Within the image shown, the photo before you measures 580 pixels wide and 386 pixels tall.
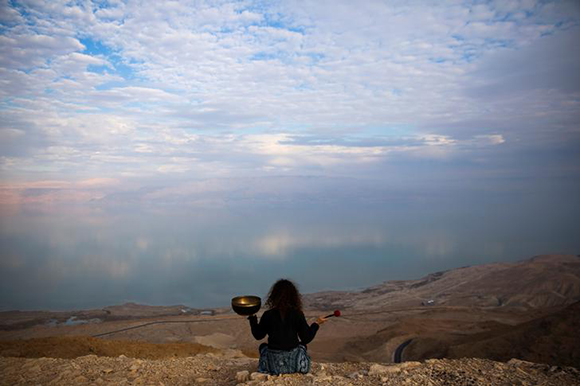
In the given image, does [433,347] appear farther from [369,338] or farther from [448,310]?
[448,310]

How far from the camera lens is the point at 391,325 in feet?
79.7

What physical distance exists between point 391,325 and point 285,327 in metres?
21.7

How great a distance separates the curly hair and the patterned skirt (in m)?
0.62

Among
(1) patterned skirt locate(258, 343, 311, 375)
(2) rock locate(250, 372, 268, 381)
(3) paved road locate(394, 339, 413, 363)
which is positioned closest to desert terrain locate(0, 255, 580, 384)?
(3) paved road locate(394, 339, 413, 363)

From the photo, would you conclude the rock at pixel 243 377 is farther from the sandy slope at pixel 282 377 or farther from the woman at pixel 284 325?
the woman at pixel 284 325

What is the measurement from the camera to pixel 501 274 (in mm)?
38062

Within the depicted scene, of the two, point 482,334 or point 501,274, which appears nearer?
point 482,334

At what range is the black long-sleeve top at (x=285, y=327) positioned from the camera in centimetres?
460

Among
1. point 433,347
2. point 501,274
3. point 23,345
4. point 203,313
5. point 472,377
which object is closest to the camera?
point 472,377

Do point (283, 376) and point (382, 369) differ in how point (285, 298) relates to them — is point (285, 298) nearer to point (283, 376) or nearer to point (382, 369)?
point (283, 376)

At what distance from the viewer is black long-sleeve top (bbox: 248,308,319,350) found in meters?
4.60

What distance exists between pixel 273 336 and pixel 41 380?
148 inches

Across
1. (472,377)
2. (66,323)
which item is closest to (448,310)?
(472,377)

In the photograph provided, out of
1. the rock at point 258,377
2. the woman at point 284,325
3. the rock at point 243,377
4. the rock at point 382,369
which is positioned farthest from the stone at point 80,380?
the rock at point 382,369
